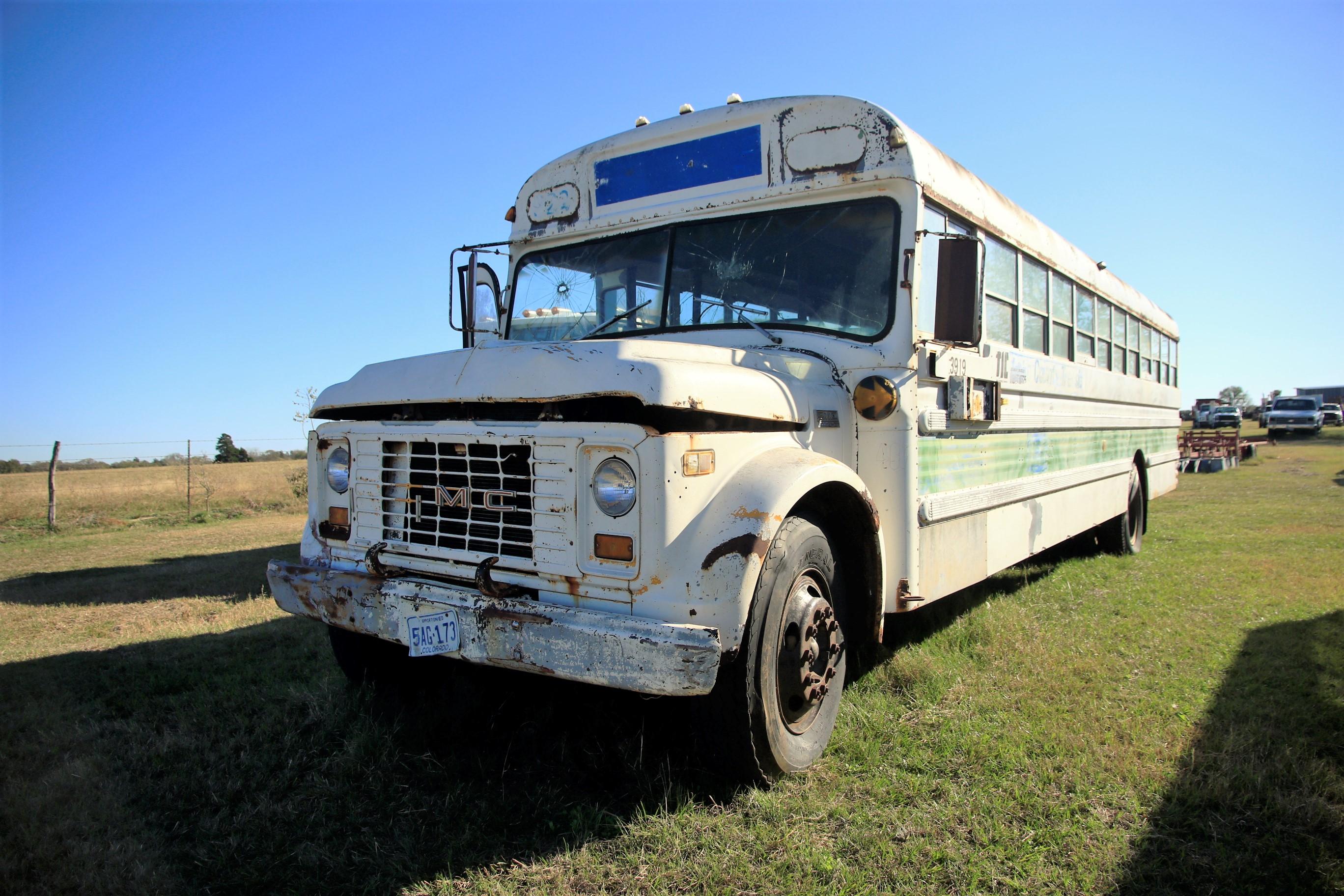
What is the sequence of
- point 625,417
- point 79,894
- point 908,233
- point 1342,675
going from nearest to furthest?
point 79,894 < point 625,417 < point 908,233 < point 1342,675

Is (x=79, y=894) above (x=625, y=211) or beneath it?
beneath

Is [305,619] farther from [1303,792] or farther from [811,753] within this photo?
[1303,792]

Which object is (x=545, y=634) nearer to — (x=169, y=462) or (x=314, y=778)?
(x=314, y=778)

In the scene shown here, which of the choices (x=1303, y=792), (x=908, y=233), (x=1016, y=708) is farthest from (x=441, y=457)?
(x=1303, y=792)

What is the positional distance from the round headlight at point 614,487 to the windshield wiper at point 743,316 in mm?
1390

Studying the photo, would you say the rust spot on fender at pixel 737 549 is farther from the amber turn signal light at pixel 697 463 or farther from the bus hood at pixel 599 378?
the bus hood at pixel 599 378

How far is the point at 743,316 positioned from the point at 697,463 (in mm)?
1437

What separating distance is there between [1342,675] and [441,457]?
448 cm

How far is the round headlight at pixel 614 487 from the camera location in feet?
8.25

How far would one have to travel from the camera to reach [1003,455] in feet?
15.4

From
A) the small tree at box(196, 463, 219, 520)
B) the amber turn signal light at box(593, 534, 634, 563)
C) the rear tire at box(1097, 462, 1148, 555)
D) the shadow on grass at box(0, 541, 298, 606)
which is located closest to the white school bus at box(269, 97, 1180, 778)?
the amber turn signal light at box(593, 534, 634, 563)

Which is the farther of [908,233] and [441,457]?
[908,233]

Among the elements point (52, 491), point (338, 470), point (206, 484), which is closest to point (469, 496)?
point (338, 470)

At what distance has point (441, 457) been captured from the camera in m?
2.92
